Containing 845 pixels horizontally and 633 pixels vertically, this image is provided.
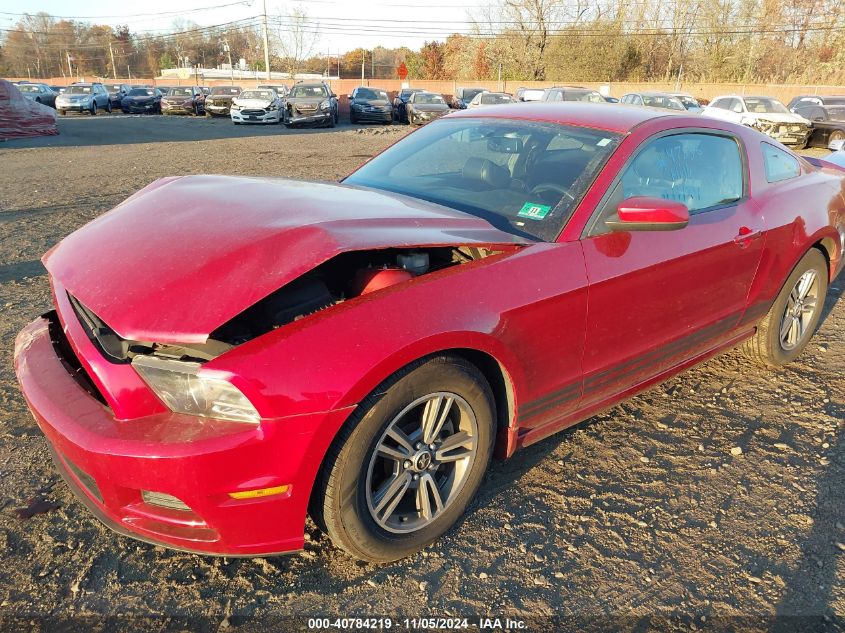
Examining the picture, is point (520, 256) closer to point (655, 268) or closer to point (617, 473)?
point (655, 268)

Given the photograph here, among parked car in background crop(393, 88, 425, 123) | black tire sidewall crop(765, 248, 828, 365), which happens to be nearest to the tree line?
parked car in background crop(393, 88, 425, 123)

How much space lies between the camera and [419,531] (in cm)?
227

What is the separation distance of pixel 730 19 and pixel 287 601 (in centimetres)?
5187

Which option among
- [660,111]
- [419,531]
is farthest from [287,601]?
[660,111]

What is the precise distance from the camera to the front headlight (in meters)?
1.82

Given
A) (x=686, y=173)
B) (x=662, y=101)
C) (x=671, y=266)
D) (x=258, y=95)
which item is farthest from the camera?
(x=258, y=95)

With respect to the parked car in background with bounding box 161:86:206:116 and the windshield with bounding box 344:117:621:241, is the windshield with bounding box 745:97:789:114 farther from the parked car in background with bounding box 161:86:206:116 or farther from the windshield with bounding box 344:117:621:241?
the parked car in background with bounding box 161:86:206:116

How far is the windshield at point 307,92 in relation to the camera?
2414cm

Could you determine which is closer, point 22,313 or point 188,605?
point 188,605

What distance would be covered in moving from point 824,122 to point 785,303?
17179mm

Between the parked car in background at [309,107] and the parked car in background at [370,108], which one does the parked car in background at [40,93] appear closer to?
the parked car in background at [309,107]

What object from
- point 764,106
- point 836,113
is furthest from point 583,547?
point 836,113

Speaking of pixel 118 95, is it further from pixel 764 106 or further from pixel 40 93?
pixel 764 106

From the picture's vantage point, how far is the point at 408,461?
2209mm
